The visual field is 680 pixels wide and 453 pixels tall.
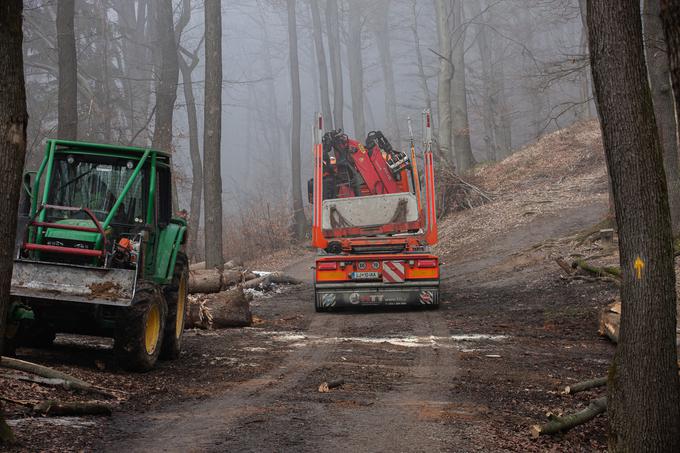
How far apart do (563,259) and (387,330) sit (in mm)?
5553

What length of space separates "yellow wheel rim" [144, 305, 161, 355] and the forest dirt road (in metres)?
0.32

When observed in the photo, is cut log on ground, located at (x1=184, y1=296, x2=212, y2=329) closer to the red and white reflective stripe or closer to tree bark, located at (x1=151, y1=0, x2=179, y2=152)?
the red and white reflective stripe

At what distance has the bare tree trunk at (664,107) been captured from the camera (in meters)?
14.2

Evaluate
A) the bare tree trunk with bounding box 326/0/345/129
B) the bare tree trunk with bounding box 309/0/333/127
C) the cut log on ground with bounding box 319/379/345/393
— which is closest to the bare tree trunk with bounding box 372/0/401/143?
the bare tree trunk with bounding box 326/0/345/129

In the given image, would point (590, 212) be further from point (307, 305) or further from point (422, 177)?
point (307, 305)

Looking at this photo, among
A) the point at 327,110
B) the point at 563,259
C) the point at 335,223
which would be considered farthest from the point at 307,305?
the point at 327,110

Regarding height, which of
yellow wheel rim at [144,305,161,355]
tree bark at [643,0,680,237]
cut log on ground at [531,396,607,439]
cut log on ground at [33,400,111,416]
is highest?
tree bark at [643,0,680,237]

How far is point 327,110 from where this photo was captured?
38688 millimetres

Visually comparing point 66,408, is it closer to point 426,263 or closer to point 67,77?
point 426,263

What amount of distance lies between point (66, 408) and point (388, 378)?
10.9ft

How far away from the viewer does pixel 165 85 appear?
23.6 meters

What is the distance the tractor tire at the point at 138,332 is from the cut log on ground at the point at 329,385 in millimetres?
2039

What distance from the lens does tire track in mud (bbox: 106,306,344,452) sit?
18.6 ft

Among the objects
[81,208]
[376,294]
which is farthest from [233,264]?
[81,208]
